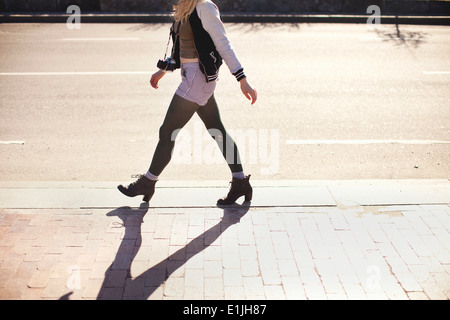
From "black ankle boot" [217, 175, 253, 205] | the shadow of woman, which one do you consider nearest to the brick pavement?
the shadow of woman

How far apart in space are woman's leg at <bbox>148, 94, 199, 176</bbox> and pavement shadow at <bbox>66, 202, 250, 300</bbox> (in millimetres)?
456

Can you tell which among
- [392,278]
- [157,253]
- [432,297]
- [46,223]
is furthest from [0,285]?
[432,297]

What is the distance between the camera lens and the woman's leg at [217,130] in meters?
4.18

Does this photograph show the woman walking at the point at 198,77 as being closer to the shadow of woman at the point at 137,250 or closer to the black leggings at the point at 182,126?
the black leggings at the point at 182,126

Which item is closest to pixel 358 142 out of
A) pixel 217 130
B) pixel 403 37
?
pixel 217 130

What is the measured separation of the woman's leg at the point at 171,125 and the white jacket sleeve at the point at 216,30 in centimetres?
49

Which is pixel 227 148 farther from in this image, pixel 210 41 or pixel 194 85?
pixel 210 41

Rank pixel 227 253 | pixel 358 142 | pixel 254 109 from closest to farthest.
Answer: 1. pixel 227 253
2. pixel 358 142
3. pixel 254 109

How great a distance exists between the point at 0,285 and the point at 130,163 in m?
2.37

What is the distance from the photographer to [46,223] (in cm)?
406

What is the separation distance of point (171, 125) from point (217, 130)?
0.42m

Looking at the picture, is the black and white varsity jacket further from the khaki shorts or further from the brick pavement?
the brick pavement

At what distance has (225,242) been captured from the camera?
12.6 feet
